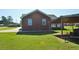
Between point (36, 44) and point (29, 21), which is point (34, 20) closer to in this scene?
point (29, 21)

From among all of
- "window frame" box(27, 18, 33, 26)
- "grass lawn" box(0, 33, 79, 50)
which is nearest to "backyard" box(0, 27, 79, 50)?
"grass lawn" box(0, 33, 79, 50)

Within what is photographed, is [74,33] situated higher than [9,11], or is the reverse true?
[9,11]

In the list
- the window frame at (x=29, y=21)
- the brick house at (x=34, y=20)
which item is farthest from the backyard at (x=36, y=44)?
the window frame at (x=29, y=21)

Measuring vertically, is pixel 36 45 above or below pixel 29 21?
below

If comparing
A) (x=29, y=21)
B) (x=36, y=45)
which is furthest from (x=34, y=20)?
(x=36, y=45)

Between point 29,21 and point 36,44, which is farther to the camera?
point 29,21

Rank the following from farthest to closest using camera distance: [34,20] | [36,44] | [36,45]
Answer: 1. [34,20]
2. [36,44]
3. [36,45]

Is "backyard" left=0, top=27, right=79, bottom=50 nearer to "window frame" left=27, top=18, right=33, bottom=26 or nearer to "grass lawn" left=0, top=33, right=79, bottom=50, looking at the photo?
"grass lawn" left=0, top=33, right=79, bottom=50

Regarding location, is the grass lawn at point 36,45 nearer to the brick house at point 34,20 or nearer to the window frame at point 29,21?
the brick house at point 34,20
